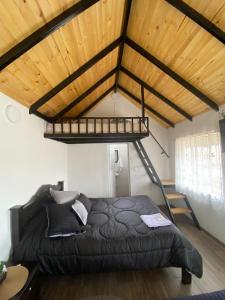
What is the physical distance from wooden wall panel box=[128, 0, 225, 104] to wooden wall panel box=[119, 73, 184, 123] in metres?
1.24

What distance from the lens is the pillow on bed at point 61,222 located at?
206cm

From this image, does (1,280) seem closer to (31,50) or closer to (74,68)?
(31,50)

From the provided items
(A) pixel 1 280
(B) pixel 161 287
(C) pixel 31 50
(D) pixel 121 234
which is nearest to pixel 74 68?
(C) pixel 31 50

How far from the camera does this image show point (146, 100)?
13.9ft

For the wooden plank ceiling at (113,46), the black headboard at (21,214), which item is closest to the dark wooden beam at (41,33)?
the wooden plank ceiling at (113,46)

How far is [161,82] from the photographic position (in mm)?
3189

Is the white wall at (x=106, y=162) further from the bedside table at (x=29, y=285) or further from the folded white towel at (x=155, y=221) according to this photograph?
the bedside table at (x=29, y=285)

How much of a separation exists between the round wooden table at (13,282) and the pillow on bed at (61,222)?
504mm

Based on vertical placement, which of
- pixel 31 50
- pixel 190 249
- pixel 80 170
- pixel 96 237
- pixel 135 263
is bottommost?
pixel 135 263

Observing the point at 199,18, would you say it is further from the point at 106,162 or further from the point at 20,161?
the point at 106,162

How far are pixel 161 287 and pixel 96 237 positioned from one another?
91 cm

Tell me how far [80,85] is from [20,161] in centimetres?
170

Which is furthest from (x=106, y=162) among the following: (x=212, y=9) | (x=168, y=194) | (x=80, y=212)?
(x=212, y=9)

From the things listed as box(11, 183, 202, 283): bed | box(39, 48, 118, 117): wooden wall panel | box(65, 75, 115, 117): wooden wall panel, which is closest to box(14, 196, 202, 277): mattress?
box(11, 183, 202, 283): bed
